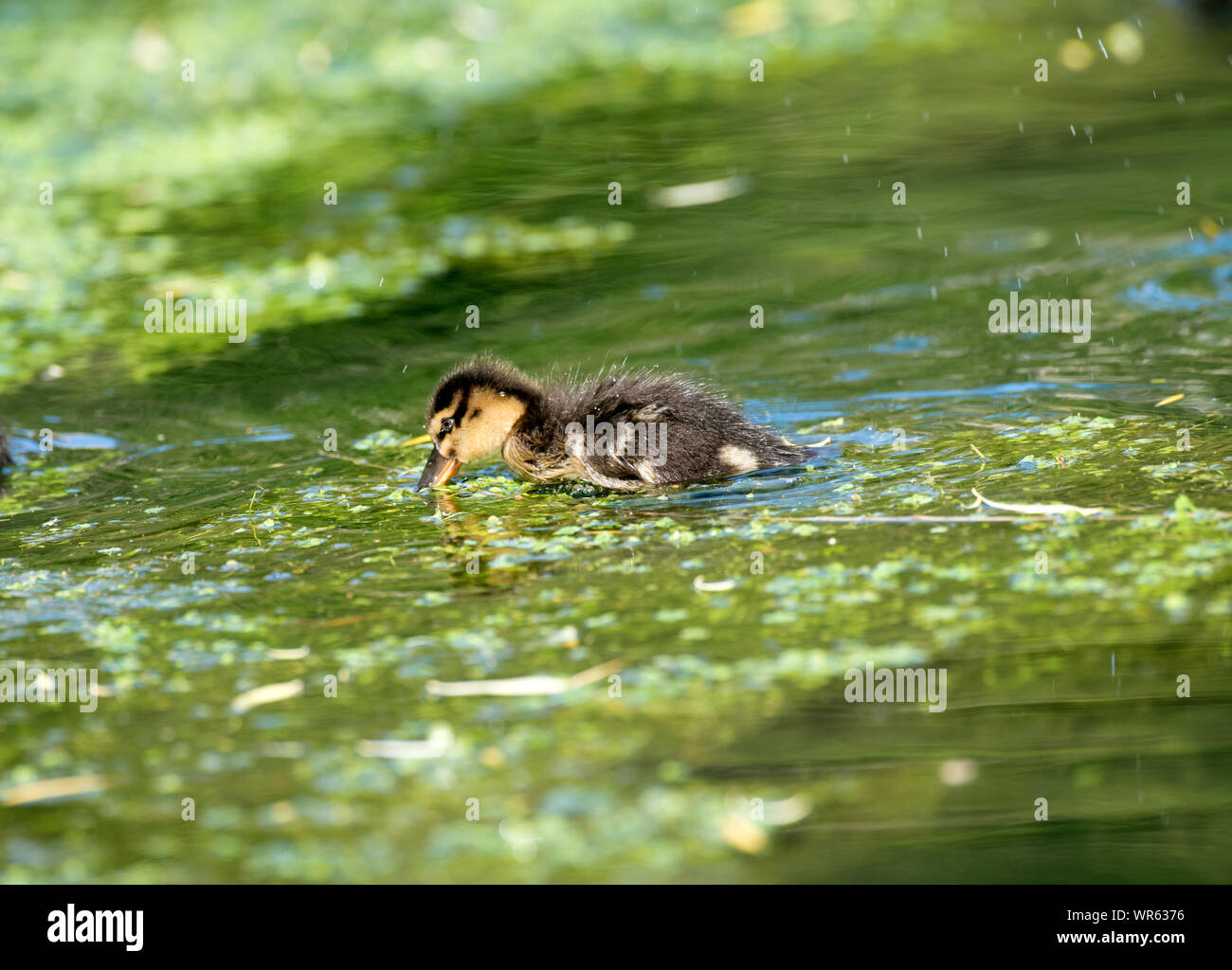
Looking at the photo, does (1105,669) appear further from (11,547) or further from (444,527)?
(11,547)

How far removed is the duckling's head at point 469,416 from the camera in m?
5.69

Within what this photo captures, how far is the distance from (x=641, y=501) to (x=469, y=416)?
2.57 ft

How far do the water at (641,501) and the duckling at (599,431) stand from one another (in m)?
0.16

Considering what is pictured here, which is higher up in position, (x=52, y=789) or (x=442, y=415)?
(x=442, y=415)

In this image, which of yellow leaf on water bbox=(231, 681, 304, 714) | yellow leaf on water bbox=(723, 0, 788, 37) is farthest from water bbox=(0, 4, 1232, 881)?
yellow leaf on water bbox=(723, 0, 788, 37)

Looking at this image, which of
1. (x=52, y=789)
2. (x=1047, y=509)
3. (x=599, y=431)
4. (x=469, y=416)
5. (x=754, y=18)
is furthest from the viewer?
(x=754, y=18)

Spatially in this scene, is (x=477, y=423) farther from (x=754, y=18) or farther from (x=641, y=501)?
(x=754, y=18)

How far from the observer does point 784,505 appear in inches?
200

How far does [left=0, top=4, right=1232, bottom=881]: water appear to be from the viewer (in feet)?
11.3

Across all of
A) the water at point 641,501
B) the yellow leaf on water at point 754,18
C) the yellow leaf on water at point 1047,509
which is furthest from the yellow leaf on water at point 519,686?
the yellow leaf on water at point 754,18

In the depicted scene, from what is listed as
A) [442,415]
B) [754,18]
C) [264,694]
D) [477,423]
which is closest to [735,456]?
[477,423]

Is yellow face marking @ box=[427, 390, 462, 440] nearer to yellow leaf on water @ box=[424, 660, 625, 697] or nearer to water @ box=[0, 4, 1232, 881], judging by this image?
water @ box=[0, 4, 1232, 881]

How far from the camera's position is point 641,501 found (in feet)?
17.4

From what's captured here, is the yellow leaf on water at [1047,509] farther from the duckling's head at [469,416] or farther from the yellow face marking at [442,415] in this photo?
the yellow face marking at [442,415]
